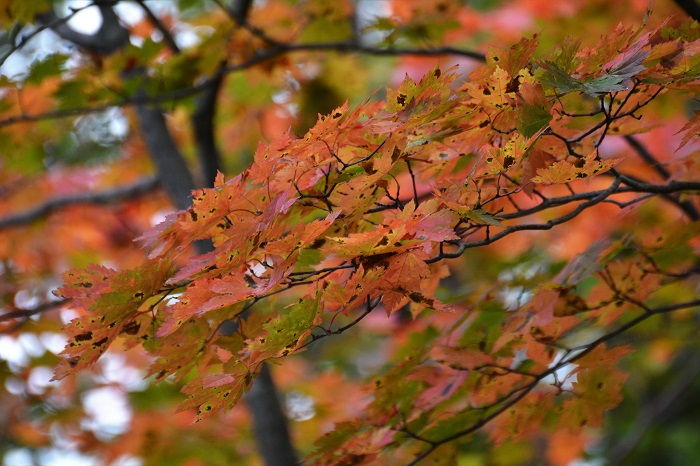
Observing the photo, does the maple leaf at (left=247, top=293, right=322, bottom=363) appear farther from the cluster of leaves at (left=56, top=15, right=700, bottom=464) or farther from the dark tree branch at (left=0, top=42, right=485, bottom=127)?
the dark tree branch at (left=0, top=42, right=485, bottom=127)

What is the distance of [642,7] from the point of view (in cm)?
302

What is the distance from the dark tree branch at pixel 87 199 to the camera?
2.47 metres

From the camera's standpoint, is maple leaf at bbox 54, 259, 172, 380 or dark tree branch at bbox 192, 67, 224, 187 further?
dark tree branch at bbox 192, 67, 224, 187

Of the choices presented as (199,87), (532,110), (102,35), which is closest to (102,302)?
(532,110)

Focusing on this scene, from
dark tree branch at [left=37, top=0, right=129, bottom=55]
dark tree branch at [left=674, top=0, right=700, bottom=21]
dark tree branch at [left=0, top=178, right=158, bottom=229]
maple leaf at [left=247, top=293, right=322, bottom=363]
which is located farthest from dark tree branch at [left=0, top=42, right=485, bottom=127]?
maple leaf at [left=247, top=293, right=322, bottom=363]

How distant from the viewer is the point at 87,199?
2.57 meters

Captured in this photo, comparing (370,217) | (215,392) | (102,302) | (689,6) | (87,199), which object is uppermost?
(87,199)

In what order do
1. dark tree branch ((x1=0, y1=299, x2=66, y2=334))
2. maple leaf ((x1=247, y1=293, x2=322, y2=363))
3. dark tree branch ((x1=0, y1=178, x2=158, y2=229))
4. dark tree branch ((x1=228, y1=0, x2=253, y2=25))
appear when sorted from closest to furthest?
maple leaf ((x1=247, y1=293, x2=322, y2=363)) → dark tree branch ((x1=0, y1=299, x2=66, y2=334)) → dark tree branch ((x1=228, y1=0, x2=253, y2=25)) → dark tree branch ((x1=0, y1=178, x2=158, y2=229))

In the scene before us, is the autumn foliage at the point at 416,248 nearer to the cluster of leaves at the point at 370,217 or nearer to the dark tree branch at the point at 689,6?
the cluster of leaves at the point at 370,217

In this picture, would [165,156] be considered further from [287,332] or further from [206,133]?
[287,332]

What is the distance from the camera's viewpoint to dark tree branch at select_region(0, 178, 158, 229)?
2475 mm

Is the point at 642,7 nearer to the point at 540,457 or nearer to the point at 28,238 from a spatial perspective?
the point at 540,457

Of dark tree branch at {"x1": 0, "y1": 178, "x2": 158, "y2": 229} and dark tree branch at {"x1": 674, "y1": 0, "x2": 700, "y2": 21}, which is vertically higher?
dark tree branch at {"x1": 0, "y1": 178, "x2": 158, "y2": 229}

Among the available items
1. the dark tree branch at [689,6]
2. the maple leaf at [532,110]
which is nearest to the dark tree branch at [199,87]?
the dark tree branch at [689,6]
